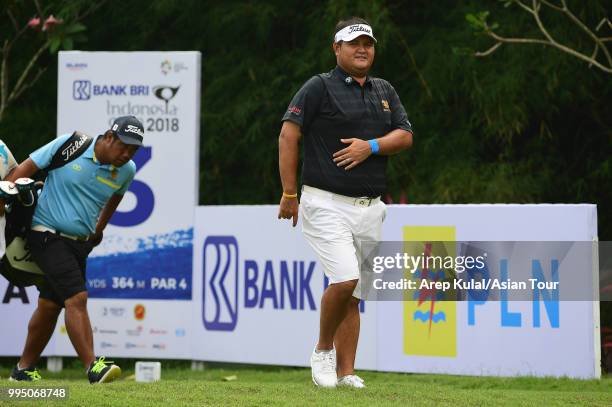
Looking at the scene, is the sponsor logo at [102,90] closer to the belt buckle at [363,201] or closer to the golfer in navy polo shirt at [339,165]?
the golfer in navy polo shirt at [339,165]

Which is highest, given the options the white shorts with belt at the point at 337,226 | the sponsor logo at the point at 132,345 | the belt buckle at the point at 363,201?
the belt buckle at the point at 363,201

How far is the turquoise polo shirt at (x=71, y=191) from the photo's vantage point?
7.63m

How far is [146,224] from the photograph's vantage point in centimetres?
1068

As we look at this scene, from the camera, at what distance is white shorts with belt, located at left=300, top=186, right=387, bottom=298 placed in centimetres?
667

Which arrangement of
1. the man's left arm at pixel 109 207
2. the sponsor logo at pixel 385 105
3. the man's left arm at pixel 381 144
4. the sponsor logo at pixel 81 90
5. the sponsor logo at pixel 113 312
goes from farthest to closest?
the sponsor logo at pixel 81 90 → the sponsor logo at pixel 113 312 → the man's left arm at pixel 109 207 → the sponsor logo at pixel 385 105 → the man's left arm at pixel 381 144

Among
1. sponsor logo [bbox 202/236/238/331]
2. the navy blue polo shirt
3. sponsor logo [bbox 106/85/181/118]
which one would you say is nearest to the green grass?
the navy blue polo shirt

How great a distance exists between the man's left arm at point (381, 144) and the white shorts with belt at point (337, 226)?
225mm

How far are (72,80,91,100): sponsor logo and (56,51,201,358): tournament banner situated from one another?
0.04 metres

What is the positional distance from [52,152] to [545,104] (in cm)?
607

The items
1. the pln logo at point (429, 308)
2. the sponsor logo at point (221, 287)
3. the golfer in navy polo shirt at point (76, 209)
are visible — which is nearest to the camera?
the golfer in navy polo shirt at point (76, 209)

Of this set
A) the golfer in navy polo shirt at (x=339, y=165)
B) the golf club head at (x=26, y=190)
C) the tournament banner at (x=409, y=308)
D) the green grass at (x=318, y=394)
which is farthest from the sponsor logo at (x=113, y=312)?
the golfer in navy polo shirt at (x=339, y=165)

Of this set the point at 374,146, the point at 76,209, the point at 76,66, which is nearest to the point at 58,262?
the point at 76,209

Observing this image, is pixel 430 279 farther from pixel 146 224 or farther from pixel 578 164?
pixel 578 164

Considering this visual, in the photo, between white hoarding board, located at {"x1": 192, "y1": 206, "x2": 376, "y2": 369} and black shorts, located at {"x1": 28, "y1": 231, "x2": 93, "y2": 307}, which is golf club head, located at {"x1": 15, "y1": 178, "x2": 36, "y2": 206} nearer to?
black shorts, located at {"x1": 28, "y1": 231, "x2": 93, "y2": 307}
